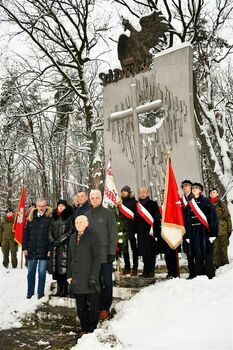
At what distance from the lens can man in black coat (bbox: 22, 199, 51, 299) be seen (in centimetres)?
720

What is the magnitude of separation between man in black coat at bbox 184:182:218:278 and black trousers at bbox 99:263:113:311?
158 centimetres

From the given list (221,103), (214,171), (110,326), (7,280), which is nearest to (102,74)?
(7,280)

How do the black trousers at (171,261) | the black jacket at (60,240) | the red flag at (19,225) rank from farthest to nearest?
the red flag at (19,225) < the black trousers at (171,261) < the black jacket at (60,240)

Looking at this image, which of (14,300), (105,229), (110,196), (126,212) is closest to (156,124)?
(110,196)

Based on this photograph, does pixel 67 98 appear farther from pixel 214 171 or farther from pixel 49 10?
pixel 214 171

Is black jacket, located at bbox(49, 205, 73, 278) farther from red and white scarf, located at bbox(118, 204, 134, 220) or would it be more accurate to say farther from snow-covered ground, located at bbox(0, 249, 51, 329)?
red and white scarf, located at bbox(118, 204, 134, 220)

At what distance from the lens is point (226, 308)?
4535 mm

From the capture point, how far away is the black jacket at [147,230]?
7027 millimetres

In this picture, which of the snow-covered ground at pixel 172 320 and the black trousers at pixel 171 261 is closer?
the snow-covered ground at pixel 172 320

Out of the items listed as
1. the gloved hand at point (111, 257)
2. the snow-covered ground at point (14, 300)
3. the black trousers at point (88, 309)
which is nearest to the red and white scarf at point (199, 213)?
the gloved hand at point (111, 257)

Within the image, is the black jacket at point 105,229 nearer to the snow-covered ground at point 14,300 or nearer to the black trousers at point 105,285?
the black trousers at point 105,285

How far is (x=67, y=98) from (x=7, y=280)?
37.7 feet

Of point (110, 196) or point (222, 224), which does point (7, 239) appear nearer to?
point (110, 196)

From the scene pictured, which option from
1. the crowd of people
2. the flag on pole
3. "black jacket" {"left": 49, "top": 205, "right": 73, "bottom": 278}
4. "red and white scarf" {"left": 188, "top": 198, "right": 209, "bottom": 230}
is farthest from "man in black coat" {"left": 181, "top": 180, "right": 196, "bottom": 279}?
"black jacket" {"left": 49, "top": 205, "right": 73, "bottom": 278}
